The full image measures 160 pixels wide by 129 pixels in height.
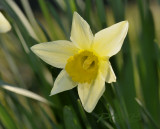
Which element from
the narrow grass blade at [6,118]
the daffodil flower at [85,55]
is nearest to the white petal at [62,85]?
the daffodil flower at [85,55]

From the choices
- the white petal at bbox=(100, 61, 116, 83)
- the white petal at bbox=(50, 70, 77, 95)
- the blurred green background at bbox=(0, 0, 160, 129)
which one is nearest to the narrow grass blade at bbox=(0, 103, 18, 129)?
the blurred green background at bbox=(0, 0, 160, 129)

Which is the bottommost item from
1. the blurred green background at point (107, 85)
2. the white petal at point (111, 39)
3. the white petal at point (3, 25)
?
the blurred green background at point (107, 85)

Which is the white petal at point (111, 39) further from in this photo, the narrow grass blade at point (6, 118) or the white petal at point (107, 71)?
the narrow grass blade at point (6, 118)

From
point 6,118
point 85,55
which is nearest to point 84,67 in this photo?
point 85,55

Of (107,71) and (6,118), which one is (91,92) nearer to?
(107,71)

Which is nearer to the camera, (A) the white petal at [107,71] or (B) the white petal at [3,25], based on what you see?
(A) the white petal at [107,71]

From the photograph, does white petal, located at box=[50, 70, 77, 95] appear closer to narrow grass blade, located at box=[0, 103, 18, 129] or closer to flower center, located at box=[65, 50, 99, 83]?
flower center, located at box=[65, 50, 99, 83]

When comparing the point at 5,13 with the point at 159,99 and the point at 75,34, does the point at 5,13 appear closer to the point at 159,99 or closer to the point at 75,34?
the point at 75,34
